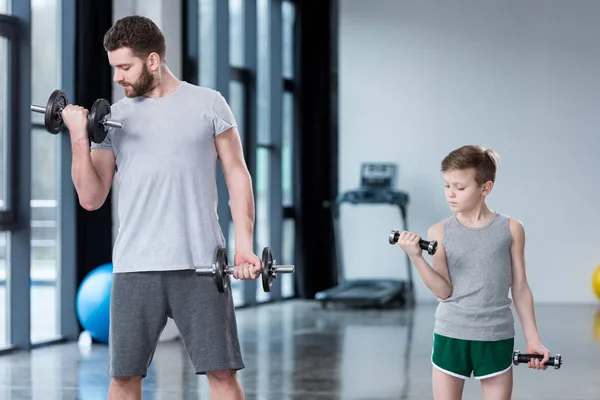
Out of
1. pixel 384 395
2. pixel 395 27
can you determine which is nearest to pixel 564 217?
pixel 395 27

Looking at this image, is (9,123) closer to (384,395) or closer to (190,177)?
(384,395)

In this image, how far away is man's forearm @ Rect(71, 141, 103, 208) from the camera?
234 centimetres

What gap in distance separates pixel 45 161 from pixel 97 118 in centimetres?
412

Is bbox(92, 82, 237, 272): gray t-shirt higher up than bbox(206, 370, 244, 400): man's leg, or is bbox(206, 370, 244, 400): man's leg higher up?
bbox(92, 82, 237, 272): gray t-shirt

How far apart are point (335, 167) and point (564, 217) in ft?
7.53

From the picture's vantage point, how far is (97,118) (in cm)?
232

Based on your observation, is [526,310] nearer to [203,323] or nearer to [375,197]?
[203,323]

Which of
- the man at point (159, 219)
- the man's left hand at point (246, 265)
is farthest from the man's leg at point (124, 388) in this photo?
the man's left hand at point (246, 265)

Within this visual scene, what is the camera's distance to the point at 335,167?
9.77m

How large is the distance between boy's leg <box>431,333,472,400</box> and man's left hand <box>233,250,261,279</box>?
527mm

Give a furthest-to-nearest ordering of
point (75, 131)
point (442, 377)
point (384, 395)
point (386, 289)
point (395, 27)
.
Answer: point (395, 27) < point (386, 289) < point (384, 395) < point (442, 377) < point (75, 131)

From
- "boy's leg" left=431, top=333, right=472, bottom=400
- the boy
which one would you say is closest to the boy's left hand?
the boy

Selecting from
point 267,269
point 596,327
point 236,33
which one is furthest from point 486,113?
point 267,269

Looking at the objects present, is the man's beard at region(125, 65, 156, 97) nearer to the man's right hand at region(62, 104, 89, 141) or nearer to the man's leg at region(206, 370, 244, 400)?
the man's right hand at region(62, 104, 89, 141)
